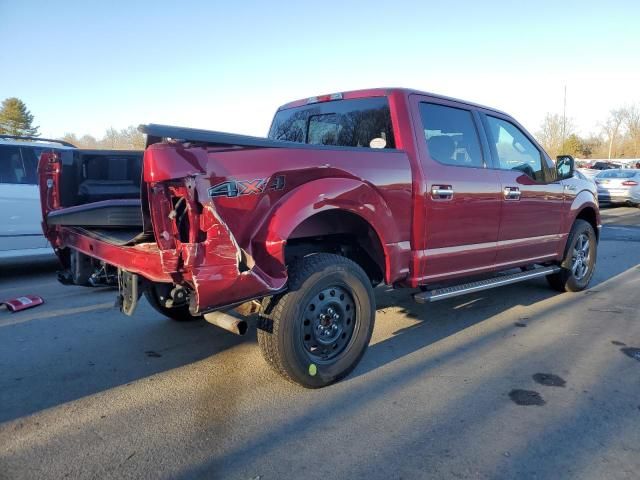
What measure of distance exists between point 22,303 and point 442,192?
14.7 feet

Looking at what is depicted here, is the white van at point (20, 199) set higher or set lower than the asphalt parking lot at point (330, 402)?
higher

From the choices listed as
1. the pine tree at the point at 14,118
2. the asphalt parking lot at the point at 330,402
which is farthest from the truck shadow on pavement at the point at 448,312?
the pine tree at the point at 14,118

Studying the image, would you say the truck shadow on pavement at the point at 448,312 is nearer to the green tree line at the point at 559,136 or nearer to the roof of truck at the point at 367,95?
the roof of truck at the point at 367,95

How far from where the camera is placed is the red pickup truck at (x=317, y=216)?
9.59 ft

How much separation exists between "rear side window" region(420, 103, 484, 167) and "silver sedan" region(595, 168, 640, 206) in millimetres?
17321

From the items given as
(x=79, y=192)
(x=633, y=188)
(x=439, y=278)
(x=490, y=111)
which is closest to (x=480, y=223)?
(x=439, y=278)

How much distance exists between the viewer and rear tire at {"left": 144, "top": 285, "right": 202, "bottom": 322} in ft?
15.3

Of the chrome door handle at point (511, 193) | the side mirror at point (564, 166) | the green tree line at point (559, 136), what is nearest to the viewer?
the chrome door handle at point (511, 193)

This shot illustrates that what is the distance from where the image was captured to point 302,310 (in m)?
3.36

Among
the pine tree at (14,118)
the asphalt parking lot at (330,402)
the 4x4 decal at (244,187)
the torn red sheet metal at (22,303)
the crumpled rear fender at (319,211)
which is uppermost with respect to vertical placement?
the pine tree at (14,118)

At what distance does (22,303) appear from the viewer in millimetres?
5492

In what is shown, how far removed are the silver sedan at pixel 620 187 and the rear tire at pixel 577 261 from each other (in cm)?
1480

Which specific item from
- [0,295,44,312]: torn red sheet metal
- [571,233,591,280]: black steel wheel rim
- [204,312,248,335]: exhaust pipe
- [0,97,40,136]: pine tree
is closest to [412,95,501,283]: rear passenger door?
[204,312,248,335]: exhaust pipe

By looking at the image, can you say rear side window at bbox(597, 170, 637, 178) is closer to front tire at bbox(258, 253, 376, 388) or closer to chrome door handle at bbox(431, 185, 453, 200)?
chrome door handle at bbox(431, 185, 453, 200)
